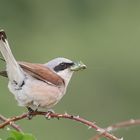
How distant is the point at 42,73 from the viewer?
4680 millimetres

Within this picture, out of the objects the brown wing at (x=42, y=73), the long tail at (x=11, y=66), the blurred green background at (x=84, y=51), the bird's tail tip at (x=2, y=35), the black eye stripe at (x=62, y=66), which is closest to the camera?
the bird's tail tip at (x=2, y=35)

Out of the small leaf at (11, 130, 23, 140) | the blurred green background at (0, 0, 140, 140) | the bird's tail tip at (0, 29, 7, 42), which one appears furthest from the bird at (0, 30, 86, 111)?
the blurred green background at (0, 0, 140, 140)

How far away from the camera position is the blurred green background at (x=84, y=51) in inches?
400

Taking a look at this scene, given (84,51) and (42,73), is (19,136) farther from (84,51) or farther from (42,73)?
(84,51)

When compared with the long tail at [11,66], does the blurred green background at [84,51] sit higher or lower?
higher

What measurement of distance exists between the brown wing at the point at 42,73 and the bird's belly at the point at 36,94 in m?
0.03

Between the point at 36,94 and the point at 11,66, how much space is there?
27 centimetres

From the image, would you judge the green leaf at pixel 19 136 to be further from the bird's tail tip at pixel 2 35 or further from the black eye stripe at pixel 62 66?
the black eye stripe at pixel 62 66

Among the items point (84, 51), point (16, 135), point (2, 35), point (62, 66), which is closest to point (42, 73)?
point (62, 66)

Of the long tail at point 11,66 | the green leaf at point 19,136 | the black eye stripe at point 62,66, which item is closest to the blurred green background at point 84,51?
the black eye stripe at point 62,66

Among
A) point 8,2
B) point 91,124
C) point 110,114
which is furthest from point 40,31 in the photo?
point 91,124

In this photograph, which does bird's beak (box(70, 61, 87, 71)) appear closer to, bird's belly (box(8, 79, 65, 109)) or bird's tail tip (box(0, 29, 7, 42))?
bird's belly (box(8, 79, 65, 109))

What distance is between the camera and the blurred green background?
10148 mm

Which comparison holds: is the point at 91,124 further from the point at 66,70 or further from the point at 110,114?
the point at 110,114
